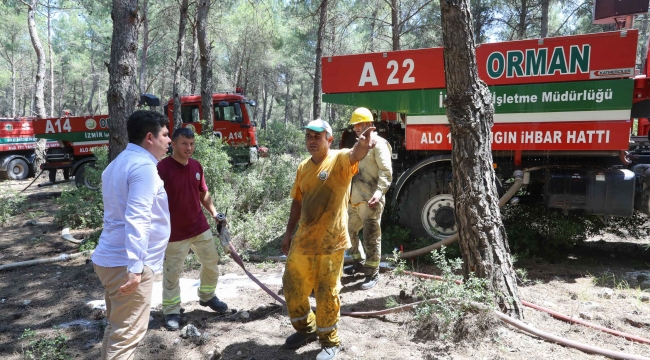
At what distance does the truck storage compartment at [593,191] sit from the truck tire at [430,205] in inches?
45.1

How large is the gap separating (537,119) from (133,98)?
5009mm

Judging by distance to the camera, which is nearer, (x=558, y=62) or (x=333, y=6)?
(x=558, y=62)

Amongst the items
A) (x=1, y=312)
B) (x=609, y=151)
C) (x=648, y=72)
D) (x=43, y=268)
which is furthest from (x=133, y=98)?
(x=648, y=72)

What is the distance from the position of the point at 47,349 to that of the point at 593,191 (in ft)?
17.8

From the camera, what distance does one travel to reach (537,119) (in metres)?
5.00

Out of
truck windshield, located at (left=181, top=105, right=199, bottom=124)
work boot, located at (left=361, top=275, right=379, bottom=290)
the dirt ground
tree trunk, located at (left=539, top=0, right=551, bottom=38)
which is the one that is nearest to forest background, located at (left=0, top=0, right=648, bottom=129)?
tree trunk, located at (left=539, top=0, right=551, bottom=38)

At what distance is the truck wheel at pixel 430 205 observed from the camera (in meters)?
5.54

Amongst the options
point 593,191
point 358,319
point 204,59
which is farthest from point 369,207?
point 204,59

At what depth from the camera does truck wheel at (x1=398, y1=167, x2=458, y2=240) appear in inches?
218

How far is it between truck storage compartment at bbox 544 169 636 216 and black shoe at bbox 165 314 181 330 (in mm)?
4180

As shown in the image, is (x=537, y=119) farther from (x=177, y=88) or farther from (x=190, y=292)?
(x=177, y=88)

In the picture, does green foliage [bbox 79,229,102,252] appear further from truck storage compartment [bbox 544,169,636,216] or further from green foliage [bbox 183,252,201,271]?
truck storage compartment [bbox 544,169,636,216]

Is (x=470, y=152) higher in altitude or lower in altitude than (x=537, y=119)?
lower

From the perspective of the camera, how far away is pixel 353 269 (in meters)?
4.97
